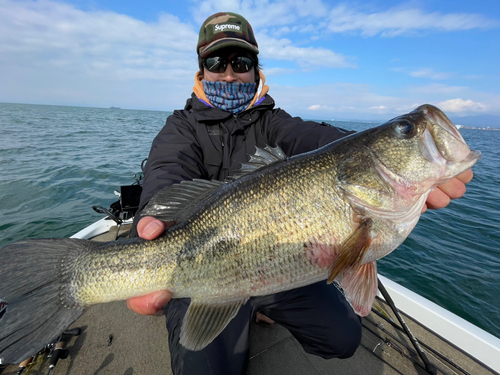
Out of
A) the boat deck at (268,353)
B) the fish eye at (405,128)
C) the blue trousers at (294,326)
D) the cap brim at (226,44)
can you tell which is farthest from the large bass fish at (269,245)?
the cap brim at (226,44)

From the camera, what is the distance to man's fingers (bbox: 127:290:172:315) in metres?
1.86

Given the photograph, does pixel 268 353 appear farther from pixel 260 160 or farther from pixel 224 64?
pixel 224 64

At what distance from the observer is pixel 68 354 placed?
2.77 metres

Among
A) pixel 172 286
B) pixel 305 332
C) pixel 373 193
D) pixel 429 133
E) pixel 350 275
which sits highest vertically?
pixel 429 133

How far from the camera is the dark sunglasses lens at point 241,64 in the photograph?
3488 mm

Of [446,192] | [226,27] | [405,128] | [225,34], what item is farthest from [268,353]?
[226,27]

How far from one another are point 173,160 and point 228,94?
4.24 ft

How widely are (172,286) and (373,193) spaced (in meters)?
1.63

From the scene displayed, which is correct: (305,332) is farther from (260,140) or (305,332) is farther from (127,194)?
(127,194)

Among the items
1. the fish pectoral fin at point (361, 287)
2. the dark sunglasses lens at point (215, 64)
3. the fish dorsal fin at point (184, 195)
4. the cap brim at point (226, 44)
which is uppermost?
the cap brim at point (226, 44)

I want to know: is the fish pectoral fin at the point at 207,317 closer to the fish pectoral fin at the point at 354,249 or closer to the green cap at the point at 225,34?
the fish pectoral fin at the point at 354,249

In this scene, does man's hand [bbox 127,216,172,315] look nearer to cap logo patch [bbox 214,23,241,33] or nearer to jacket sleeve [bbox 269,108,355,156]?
jacket sleeve [bbox 269,108,355,156]

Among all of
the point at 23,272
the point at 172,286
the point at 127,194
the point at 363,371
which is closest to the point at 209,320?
the point at 172,286

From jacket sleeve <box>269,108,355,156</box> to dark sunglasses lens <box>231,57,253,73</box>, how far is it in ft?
2.73
